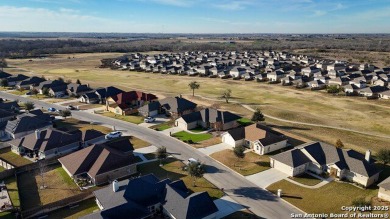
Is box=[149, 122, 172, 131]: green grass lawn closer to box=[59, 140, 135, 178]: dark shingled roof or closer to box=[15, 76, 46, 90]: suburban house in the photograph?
box=[59, 140, 135, 178]: dark shingled roof

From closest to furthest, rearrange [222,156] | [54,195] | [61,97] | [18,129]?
[54,195], [222,156], [18,129], [61,97]

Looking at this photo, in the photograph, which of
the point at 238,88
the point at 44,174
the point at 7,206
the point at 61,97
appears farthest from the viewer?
the point at 238,88

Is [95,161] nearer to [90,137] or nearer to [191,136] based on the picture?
[90,137]

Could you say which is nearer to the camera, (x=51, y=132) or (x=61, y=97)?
(x=51, y=132)

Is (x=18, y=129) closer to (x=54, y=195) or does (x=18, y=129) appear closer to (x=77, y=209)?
(x=54, y=195)

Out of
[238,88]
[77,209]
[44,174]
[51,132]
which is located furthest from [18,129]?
[238,88]

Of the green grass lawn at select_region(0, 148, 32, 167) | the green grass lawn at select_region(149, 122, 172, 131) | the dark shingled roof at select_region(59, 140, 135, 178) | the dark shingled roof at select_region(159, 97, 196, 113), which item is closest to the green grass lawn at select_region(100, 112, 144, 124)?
the green grass lawn at select_region(149, 122, 172, 131)

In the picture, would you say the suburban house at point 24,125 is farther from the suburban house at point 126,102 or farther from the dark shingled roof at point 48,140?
the suburban house at point 126,102
